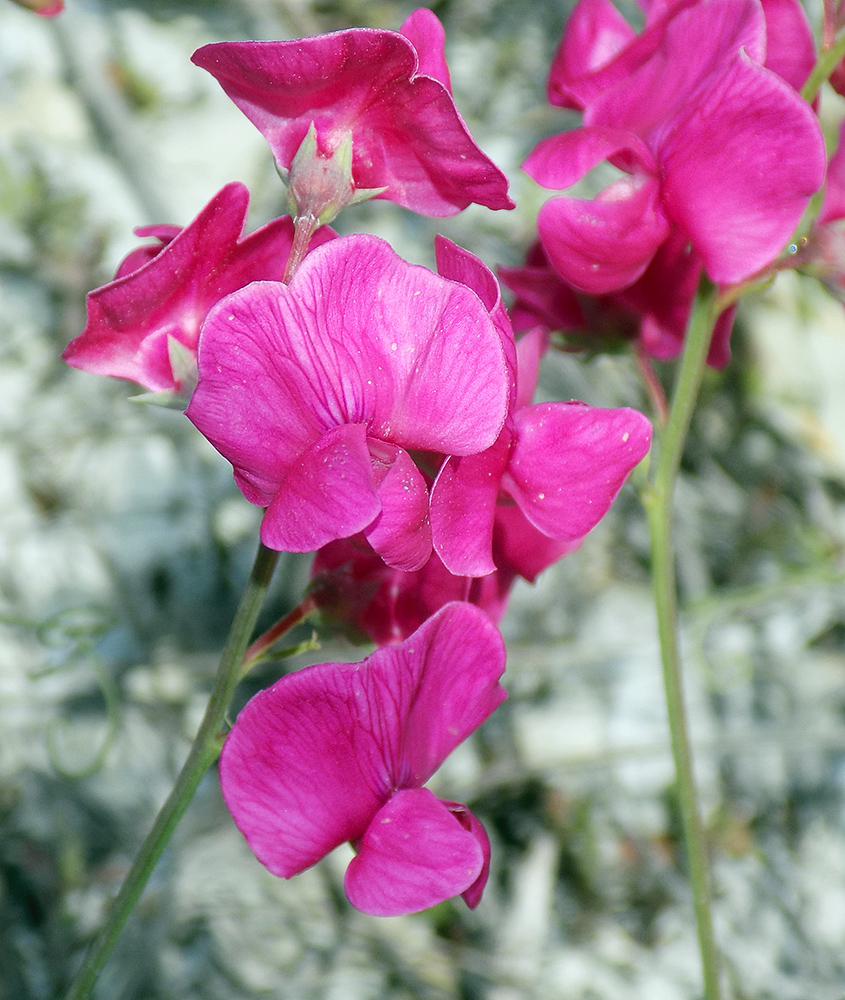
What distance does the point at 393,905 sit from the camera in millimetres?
502

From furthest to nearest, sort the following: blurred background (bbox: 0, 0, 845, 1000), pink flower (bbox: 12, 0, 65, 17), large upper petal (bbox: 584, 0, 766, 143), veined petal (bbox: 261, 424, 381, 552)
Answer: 1. blurred background (bbox: 0, 0, 845, 1000)
2. pink flower (bbox: 12, 0, 65, 17)
3. large upper petal (bbox: 584, 0, 766, 143)
4. veined petal (bbox: 261, 424, 381, 552)

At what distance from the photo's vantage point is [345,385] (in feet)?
1.68

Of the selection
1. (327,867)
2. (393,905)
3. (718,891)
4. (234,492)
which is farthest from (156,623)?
(393,905)

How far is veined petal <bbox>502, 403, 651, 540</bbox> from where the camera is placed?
1.83 feet

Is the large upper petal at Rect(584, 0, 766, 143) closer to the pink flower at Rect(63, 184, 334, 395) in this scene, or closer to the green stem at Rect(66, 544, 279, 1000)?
the pink flower at Rect(63, 184, 334, 395)

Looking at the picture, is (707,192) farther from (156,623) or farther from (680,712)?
(156,623)

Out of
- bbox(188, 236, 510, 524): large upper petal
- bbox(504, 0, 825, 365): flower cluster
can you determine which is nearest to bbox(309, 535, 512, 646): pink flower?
bbox(188, 236, 510, 524): large upper petal

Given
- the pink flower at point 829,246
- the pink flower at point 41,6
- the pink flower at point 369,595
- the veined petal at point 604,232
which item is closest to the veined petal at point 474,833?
the pink flower at point 369,595

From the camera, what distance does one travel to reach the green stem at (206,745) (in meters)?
0.55

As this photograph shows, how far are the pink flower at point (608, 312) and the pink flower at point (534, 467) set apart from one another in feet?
0.73

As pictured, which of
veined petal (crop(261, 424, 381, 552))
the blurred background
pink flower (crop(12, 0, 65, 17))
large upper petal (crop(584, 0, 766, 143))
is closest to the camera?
veined petal (crop(261, 424, 381, 552))

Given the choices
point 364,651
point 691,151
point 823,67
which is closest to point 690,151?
point 691,151

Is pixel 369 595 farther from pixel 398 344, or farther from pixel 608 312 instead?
pixel 608 312

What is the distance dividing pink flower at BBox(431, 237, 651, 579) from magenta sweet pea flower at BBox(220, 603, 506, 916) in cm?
5
